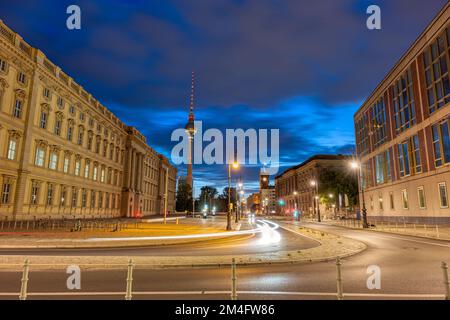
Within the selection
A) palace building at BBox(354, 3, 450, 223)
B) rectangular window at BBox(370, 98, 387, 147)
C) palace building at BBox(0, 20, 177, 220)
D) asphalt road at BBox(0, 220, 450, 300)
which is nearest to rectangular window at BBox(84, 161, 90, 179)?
palace building at BBox(0, 20, 177, 220)

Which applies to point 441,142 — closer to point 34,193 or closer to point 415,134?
point 415,134

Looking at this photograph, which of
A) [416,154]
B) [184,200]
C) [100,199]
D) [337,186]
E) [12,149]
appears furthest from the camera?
[184,200]

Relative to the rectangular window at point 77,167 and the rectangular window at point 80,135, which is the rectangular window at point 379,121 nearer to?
the rectangular window at point 80,135

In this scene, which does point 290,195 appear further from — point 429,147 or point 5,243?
point 5,243

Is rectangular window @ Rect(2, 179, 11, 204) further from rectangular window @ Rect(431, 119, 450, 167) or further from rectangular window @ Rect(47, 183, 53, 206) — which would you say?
rectangular window @ Rect(431, 119, 450, 167)

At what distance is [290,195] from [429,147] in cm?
10944

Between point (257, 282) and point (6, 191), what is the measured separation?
36.8 metres

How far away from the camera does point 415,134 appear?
143ft

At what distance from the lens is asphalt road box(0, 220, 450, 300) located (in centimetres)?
781

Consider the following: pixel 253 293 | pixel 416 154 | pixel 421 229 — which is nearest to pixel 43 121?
pixel 253 293

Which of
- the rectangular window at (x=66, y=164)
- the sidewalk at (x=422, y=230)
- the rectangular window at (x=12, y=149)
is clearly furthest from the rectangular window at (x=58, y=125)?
the sidewalk at (x=422, y=230)

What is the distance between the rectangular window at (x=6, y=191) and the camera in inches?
1371

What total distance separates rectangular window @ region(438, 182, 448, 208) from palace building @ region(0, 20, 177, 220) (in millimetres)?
35421
